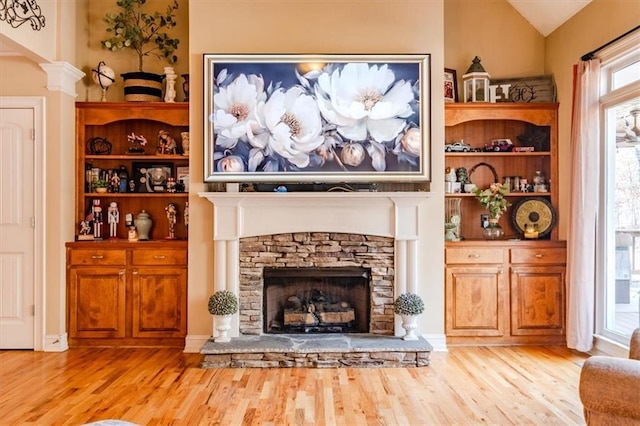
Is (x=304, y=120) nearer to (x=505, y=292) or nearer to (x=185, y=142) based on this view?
(x=185, y=142)

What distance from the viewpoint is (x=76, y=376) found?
355 cm

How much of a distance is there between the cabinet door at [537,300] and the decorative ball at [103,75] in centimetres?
425

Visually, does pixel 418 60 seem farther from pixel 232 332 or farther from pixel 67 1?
pixel 67 1

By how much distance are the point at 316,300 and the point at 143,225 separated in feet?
6.07

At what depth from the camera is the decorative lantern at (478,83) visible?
450 cm

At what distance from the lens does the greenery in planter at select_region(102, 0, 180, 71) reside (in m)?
4.57

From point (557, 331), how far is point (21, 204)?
5.07 metres

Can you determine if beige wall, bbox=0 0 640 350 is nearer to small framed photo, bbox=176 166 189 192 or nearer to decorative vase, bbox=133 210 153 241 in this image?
small framed photo, bbox=176 166 189 192

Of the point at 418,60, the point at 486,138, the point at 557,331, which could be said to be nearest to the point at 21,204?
the point at 418,60

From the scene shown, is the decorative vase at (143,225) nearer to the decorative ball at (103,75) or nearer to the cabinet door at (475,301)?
the decorative ball at (103,75)

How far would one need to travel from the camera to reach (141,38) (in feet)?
15.1

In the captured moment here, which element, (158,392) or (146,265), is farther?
(146,265)

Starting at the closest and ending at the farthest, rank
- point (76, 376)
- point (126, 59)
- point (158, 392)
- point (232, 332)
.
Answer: point (158, 392) → point (76, 376) → point (232, 332) → point (126, 59)

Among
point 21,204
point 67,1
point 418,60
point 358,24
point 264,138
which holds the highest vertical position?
point 67,1
